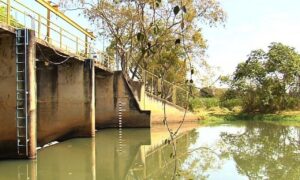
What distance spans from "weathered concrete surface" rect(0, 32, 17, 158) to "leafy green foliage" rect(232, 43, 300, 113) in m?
26.3

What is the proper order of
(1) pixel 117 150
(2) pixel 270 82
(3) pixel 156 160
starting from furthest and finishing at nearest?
(2) pixel 270 82
(1) pixel 117 150
(3) pixel 156 160

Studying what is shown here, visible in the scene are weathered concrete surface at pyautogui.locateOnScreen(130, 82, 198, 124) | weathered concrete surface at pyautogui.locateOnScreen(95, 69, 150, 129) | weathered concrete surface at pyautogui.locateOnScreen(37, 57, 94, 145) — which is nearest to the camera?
weathered concrete surface at pyautogui.locateOnScreen(37, 57, 94, 145)

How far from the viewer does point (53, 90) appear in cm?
2097

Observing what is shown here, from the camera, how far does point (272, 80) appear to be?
37656mm

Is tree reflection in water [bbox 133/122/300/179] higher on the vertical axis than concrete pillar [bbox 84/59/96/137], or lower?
lower

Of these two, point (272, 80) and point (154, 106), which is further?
point (272, 80)

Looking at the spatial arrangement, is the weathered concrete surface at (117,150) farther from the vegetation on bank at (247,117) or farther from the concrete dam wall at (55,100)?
the vegetation on bank at (247,117)

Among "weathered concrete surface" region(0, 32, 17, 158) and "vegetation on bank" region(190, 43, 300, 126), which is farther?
"vegetation on bank" region(190, 43, 300, 126)

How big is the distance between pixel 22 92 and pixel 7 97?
0.48 m

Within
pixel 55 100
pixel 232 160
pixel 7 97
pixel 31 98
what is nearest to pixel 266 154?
pixel 232 160

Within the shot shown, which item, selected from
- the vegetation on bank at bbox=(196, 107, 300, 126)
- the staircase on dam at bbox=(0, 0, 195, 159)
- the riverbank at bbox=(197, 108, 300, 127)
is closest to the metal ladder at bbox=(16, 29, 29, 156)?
the staircase on dam at bbox=(0, 0, 195, 159)

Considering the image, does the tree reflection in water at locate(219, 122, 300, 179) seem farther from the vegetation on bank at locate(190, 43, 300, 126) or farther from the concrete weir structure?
the vegetation on bank at locate(190, 43, 300, 126)

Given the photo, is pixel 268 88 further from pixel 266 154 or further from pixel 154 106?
pixel 266 154

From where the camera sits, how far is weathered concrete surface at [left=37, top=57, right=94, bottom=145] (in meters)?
20.5
